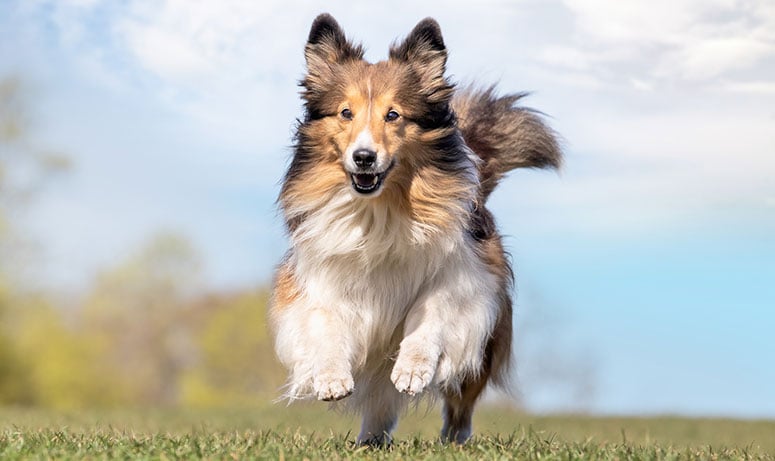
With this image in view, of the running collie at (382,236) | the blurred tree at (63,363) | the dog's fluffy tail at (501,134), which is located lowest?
the blurred tree at (63,363)

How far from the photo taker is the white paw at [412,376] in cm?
559

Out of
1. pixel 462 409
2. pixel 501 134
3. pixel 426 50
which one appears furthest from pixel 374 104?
pixel 462 409

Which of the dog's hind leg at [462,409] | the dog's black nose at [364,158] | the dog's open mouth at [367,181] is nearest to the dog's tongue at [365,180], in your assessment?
the dog's open mouth at [367,181]

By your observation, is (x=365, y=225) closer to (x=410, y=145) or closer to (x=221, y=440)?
(x=410, y=145)

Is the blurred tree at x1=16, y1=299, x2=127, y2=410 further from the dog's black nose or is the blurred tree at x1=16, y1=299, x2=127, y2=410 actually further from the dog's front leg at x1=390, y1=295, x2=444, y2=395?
the dog's black nose

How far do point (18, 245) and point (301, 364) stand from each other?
20.9 m

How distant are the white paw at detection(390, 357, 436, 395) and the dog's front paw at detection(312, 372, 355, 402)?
0.31m

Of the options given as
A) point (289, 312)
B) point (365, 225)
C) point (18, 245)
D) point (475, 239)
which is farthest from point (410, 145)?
point (18, 245)

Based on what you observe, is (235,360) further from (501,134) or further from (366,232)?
(366,232)

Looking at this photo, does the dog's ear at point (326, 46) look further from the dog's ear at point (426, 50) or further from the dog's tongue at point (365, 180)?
the dog's tongue at point (365, 180)

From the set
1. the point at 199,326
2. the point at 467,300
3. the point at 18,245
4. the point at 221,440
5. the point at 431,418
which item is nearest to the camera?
the point at 221,440

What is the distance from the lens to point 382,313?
20.2 ft

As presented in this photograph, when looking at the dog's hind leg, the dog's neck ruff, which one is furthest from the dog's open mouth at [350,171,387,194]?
the dog's hind leg

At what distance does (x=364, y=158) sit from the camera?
540 centimetres
